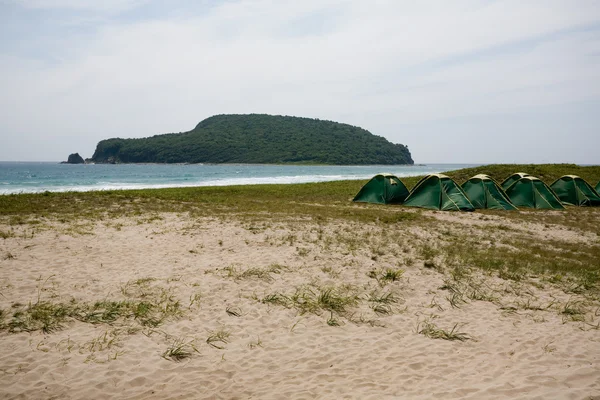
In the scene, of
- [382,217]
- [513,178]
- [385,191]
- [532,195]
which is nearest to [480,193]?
[532,195]

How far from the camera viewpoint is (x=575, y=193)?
25.7m

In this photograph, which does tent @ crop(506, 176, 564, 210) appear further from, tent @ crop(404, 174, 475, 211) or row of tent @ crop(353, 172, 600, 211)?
tent @ crop(404, 174, 475, 211)

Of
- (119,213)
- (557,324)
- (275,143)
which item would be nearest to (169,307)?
(557,324)

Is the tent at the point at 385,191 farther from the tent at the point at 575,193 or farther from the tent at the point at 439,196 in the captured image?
the tent at the point at 575,193

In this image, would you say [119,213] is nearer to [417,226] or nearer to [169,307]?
[169,307]

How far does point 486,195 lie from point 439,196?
127 inches

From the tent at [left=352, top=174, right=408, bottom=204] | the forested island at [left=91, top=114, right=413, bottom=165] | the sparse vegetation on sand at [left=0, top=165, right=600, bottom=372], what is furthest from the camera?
the forested island at [left=91, top=114, right=413, bottom=165]

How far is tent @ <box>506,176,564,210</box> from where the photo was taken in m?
23.9

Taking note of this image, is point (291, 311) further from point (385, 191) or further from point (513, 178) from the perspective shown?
point (513, 178)

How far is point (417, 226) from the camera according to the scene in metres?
17.1

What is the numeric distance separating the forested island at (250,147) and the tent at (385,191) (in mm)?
130873

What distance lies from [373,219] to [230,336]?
1261 cm

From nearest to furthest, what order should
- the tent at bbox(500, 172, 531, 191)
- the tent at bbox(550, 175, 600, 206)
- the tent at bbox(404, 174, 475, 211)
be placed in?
the tent at bbox(404, 174, 475, 211) < the tent at bbox(500, 172, 531, 191) < the tent at bbox(550, 175, 600, 206)

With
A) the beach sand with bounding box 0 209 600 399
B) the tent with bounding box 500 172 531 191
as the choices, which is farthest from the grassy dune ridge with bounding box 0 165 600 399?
the tent with bounding box 500 172 531 191
